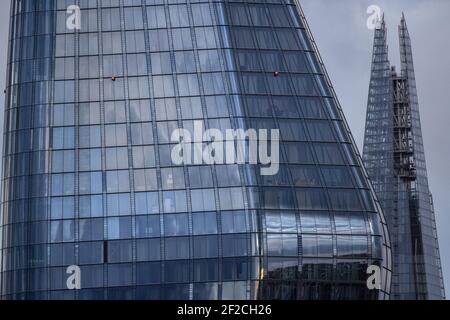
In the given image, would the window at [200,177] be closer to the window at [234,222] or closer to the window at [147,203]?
the window at [234,222]

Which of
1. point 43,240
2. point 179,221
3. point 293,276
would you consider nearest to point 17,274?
point 43,240

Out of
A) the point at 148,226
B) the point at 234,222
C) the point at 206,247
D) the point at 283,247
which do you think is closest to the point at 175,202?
the point at 148,226

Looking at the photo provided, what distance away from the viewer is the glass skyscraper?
510 ft

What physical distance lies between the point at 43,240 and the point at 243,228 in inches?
Result: 758

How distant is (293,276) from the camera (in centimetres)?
15412

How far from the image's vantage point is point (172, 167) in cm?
15975

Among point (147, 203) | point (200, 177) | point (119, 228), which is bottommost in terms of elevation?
point (119, 228)

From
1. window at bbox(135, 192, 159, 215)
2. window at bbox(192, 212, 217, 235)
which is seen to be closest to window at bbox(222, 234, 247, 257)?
window at bbox(192, 212, 217, 235)

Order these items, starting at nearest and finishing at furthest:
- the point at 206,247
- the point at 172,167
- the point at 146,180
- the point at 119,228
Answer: the point at 206,247 → the point at 119,228 → the point at 172,167 → the point at 146,180

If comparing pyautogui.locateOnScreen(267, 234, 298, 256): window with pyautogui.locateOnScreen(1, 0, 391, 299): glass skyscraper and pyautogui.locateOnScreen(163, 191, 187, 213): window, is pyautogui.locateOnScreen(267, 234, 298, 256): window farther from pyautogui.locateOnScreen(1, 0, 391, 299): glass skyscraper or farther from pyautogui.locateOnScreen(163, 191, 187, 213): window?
pyautogui.locateOnScreen(163, 191, 187, 213): window

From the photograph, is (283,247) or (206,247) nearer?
(283,247)

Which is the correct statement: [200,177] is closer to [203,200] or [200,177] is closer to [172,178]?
[203,200]
